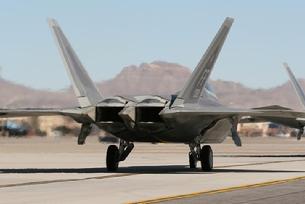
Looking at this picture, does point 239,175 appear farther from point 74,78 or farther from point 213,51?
point 74,78

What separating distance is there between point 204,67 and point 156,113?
2.72 metres

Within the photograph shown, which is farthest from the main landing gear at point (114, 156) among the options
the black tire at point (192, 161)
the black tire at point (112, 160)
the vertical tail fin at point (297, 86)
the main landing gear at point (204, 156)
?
the vertical tail fin at point (297, 86)

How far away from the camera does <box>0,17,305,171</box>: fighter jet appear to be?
27.0 metres

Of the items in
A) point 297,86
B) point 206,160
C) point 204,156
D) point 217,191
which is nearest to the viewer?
point 217,191

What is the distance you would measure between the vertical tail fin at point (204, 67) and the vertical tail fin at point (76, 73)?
3.30m

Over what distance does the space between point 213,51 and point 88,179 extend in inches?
302

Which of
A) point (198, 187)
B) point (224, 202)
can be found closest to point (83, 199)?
point (224, 202)

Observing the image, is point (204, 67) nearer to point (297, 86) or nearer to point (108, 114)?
point (108, 114)

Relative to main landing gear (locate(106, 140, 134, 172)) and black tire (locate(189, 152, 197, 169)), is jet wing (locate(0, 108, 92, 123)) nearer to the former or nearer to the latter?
main landing gear (locate(106, 140, 134, 172))

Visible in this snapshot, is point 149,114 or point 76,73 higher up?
point 76,73

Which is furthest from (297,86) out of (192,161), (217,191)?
(217,191)

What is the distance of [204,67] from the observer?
2880cm

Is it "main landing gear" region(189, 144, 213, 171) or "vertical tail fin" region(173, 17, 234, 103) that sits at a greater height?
"vertical tail fin" region(173, 17, 234, 103)

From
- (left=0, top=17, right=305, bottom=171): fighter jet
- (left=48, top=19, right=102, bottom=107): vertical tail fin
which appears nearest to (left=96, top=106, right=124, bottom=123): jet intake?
(left=0, top=17, right=305, bottom=171): fighter jet
